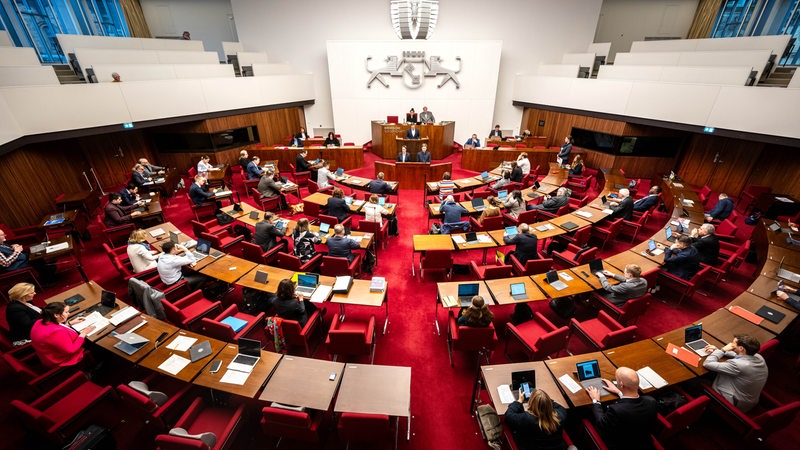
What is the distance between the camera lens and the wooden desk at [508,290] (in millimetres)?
5395

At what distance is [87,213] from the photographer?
971 centimetres

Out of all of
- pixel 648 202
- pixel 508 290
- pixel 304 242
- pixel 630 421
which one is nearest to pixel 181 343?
pixel 304 242

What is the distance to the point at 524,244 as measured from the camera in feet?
21.8

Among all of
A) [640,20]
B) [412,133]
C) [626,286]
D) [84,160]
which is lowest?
[626,286]

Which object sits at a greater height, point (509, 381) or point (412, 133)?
point (412, 133)

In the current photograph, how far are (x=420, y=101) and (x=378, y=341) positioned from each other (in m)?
14.9

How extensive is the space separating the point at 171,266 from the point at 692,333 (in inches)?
345

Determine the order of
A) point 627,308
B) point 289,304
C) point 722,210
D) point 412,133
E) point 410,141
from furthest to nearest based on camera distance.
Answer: point 412,133 → point 410,141 → point 722,210 → point 627,308 → point 289,304

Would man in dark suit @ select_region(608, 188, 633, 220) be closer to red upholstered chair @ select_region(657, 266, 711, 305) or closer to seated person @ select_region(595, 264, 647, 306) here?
red upholstered chair @ select_region(657, 266, 711, 305)

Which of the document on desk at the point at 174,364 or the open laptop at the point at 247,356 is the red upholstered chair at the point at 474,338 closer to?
the open laptop at the point at 247,356

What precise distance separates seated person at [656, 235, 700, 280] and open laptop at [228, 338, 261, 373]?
785 centimetres

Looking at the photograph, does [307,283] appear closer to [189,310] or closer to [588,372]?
[189,310]

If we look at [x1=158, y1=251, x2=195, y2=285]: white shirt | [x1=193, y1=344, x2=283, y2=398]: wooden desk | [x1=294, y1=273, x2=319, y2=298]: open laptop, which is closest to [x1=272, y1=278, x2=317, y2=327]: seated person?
[x1=294, y1=273, x2=319, y2=298]: open laptop

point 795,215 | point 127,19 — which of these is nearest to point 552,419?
point 795,215
